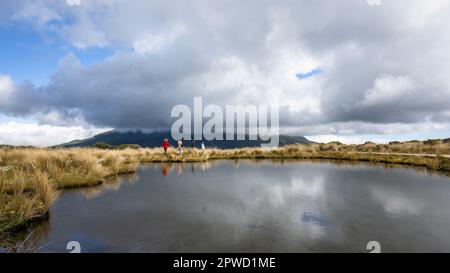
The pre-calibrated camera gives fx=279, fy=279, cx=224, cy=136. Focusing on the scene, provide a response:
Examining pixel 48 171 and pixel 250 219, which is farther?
pixel 48 171

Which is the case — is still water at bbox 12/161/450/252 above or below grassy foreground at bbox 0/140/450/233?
below

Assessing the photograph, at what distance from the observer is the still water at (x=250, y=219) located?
5.70 m

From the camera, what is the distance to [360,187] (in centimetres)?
1202

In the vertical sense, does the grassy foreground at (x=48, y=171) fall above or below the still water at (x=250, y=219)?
above

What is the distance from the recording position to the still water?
570 cm

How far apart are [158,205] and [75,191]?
4613 millimetres

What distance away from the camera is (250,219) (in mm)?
7359

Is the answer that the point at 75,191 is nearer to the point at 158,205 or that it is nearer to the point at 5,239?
the point at 158,205

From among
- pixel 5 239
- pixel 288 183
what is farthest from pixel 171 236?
pixel 288 183

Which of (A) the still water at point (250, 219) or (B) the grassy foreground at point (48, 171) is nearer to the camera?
(A) the still water at point (250, 219)

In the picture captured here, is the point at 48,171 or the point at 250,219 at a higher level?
the point at 48,171

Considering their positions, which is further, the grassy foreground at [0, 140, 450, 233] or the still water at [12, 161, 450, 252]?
the grassy foreground at [0, 140, 450, 233]
